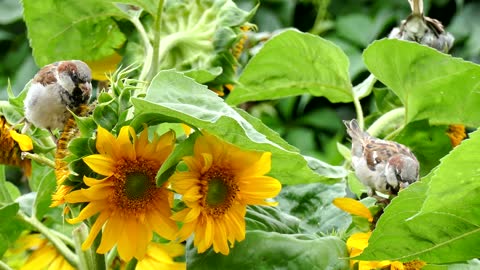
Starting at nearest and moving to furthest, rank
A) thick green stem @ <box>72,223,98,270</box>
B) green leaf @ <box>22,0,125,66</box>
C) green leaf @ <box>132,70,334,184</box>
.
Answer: green leaf @ <box>132,70,334,184</box>, thick green stem @ <box>72,223,98,270</box>, green leaf @ <box>22,0,125,66</box>

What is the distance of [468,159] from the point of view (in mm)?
424

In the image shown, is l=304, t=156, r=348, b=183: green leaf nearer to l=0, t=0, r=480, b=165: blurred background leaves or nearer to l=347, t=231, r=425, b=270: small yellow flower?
l=347, t=231, r=425, b=270: small yellow flower

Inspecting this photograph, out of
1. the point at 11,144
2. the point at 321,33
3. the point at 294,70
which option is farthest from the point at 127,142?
the point at 321,33

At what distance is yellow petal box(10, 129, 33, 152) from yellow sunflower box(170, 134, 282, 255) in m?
0.09

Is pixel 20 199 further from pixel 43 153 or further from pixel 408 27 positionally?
pixel 408 27

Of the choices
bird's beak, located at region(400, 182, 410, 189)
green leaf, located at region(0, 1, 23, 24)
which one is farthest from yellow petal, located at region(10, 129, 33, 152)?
green leaf, located at region(0, 1, 23, 24)

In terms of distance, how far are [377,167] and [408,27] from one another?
0.18 meters

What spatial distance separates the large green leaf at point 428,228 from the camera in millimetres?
457

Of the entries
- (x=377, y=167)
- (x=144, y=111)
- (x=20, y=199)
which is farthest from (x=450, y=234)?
(x=20, y=199)

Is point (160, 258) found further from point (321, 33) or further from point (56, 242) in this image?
point (321, 33)

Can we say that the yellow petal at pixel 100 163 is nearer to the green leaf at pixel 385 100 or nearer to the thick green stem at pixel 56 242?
the thick green stem at pixel 56 242

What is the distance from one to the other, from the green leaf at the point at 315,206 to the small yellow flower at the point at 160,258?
8 centimetres

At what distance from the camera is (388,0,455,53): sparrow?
0.66m

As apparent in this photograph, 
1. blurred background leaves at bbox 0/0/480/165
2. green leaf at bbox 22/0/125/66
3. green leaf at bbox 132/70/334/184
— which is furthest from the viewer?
blurred background leaves at bbox 0/0/480/165
